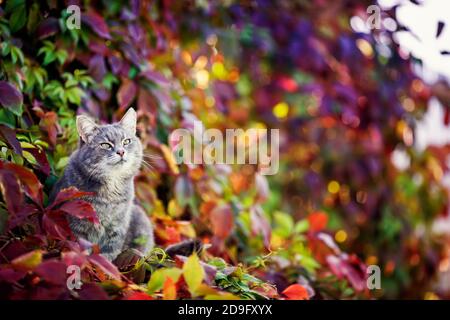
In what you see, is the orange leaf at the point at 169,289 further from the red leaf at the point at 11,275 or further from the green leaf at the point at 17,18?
the green leaf at the point at 17,18

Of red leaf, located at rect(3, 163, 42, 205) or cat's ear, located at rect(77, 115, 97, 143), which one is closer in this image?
red leaf, located at rect(3, 163, 42, 205)

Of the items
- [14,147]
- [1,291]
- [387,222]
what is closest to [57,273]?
[1,291]

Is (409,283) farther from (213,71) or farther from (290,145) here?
(213,71)

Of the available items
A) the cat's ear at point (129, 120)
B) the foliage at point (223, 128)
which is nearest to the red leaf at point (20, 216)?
the foliage at point (223, 128)

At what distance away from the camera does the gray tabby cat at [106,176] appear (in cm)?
196

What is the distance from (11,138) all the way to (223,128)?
1799mm

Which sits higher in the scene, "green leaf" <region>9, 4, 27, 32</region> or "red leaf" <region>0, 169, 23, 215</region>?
"green leaf" <region>9, 4, 27, 32</region>

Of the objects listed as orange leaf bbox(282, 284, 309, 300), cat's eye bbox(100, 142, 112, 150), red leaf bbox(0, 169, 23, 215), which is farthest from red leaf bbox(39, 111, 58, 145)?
orange leaf bbox(282, 284, 309, 300)

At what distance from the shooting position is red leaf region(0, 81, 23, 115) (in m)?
1.89

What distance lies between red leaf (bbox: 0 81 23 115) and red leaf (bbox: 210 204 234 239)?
922 millimetres

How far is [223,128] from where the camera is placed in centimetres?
349

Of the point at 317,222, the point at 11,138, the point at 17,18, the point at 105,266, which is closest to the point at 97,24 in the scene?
the point at 17,18

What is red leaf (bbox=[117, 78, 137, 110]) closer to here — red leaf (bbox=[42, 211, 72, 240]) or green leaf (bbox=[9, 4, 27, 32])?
green leaf (bbox=[9, 4, 27, 32])

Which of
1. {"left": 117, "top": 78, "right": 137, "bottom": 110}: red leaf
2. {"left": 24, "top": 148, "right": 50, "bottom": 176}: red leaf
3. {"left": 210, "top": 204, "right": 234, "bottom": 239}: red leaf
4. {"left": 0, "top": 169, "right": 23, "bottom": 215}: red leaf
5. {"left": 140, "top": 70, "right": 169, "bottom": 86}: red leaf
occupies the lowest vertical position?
{"left": 210, "top": 204, "right": 234, "bottom": 239}: red leaf
